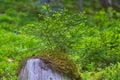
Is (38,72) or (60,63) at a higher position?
(60,63)

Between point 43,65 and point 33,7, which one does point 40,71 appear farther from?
point 33,7

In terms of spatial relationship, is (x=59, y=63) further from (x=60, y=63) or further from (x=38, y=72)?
(x=38, y=72)

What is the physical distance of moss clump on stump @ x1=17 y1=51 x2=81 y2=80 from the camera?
6.10 metres

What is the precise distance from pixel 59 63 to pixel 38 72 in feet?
1.41

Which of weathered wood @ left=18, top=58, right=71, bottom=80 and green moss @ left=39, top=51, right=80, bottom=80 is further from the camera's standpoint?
green moss @ left=39, top=51, right=80, bottom=80

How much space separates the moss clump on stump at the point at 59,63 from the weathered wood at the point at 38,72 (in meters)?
0.07

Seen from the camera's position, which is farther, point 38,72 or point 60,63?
point 60,63

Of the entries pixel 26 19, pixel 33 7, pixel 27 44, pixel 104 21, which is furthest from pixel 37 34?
pixel 33 7

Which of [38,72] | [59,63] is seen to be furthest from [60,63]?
[38,72]

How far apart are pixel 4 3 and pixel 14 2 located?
1.87ft

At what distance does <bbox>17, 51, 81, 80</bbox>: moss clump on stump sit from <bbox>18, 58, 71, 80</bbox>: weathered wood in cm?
7

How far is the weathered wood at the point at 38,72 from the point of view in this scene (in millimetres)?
5941

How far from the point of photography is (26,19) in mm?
15789

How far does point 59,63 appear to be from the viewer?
244 inches
